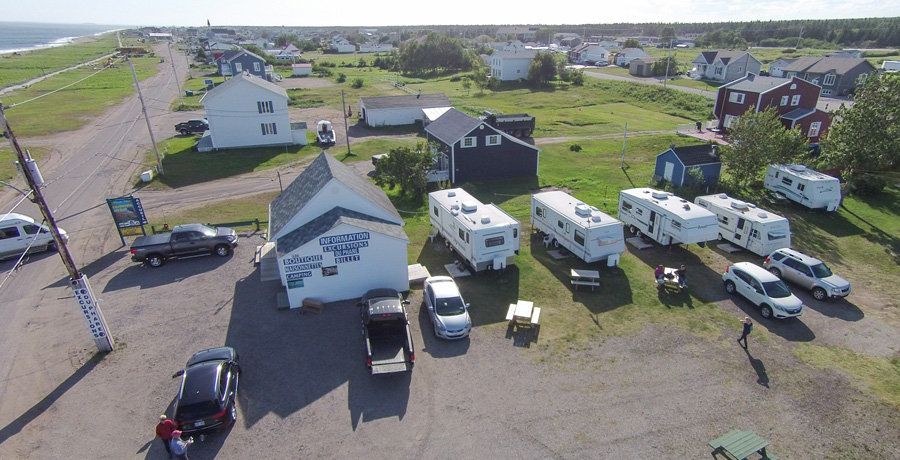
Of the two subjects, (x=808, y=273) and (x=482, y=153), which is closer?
(x=808, y=273)

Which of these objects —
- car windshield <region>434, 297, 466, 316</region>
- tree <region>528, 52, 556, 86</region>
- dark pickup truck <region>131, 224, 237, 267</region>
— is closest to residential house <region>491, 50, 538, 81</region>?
tree <region>528, 52, 556, 86</region>

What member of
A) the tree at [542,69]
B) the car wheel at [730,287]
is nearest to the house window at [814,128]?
the car wheel at [730,287]

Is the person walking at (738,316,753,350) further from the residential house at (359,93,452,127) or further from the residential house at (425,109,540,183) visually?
the residential house at (359,93,452,127)

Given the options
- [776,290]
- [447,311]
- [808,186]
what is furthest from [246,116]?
[808,186]

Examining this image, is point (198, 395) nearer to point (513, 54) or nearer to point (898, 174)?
point (898, 174)

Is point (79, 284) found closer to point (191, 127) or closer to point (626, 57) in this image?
point (191, 127)

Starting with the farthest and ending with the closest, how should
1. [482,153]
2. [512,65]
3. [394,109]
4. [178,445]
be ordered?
1. [512,65]
2. [394,109]
3. [482,153]
4. [178,445]
